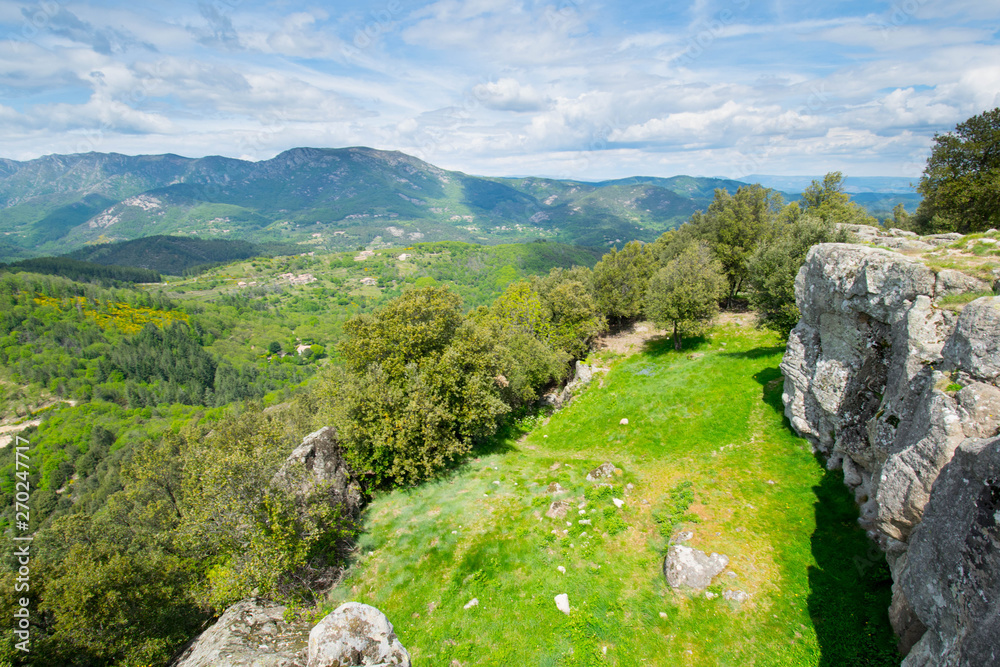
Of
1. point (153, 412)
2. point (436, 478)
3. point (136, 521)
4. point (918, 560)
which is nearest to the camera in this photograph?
point (918, 560)

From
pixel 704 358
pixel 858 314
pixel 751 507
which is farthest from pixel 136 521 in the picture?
pixel 858 314

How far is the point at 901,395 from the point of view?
1316 centimetres

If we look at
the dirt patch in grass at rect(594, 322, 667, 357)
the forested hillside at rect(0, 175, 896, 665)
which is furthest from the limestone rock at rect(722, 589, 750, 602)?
the dirt patch in grass at rect(594, 322, 667, 357)

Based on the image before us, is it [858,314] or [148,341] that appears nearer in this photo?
[858,314]

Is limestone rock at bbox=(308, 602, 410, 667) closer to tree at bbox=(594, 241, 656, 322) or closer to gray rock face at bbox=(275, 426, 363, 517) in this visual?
gray rock face at bbox=(275, 426, 363, 517)

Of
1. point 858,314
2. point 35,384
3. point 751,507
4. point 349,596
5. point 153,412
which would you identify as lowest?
point 153,412

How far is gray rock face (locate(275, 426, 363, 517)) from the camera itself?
17.6m

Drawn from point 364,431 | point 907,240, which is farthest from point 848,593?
point 364,431

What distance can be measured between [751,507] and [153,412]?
20692cm

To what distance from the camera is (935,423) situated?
10.4m

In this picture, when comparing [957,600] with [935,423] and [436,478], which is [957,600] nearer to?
[935,423]

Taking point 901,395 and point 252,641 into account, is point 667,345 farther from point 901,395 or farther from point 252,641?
point 252,641

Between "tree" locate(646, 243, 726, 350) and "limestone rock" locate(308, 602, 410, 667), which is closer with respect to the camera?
"limestone rock" locate(308, 602, 410, 667)

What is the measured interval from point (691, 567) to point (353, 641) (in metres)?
11.6
